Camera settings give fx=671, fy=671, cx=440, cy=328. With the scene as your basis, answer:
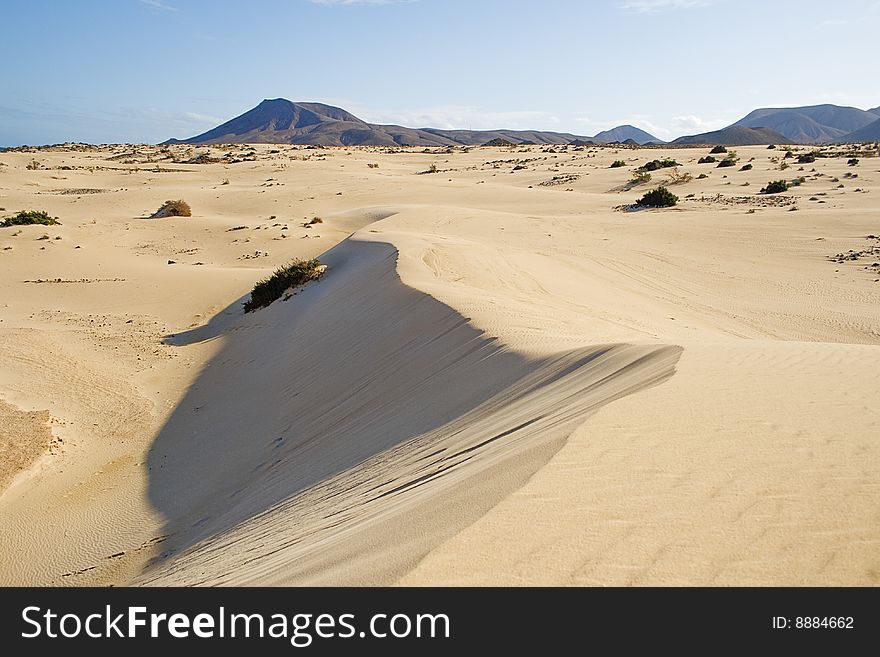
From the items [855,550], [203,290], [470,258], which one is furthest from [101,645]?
[203,290]

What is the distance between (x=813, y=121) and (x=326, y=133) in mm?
103737

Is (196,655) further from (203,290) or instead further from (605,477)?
(203,290)

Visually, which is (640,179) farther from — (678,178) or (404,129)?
(404,129)

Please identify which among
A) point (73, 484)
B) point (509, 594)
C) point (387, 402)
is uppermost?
point (509, 594)

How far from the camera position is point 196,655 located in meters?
2.60

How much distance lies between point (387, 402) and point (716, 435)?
3.76 metres

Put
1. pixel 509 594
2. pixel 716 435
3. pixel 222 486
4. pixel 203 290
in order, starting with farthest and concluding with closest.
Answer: pixel 203 290 → pixel 222 486 → pixel 716 435 → pixel 509 594

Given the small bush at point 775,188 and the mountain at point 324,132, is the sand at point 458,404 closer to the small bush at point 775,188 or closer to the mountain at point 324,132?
the small bush at point 775,188

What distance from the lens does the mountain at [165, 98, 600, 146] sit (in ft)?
373

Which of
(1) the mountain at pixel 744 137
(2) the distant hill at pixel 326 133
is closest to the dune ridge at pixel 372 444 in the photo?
(1) the mountain at pixel 744 137

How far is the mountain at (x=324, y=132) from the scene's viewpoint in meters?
114

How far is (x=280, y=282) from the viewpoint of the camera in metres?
14.0

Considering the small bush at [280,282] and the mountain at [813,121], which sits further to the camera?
the mountain at [813,121]

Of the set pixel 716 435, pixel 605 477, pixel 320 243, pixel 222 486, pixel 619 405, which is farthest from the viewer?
pixel 320 243
